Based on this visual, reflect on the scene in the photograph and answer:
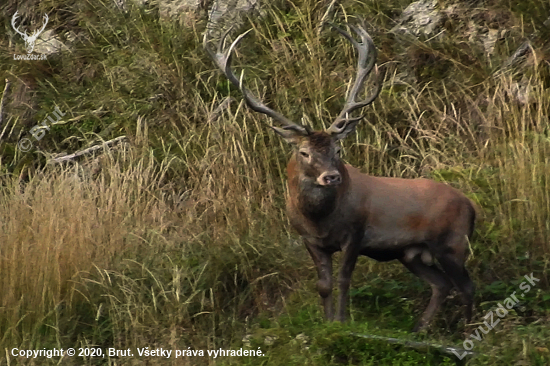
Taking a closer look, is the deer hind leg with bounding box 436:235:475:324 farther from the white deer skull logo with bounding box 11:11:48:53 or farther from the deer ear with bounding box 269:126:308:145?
the white deer skull logo with bounding box 11:11:48:53

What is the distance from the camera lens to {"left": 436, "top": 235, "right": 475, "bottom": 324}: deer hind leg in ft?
21.1

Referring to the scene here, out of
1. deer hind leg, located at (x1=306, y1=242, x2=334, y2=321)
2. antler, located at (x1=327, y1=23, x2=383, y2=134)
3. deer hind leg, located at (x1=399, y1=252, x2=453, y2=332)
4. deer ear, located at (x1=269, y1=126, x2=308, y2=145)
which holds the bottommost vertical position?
deer hind leg, located at (x1=399, y1=252, x2=453, y2=332)

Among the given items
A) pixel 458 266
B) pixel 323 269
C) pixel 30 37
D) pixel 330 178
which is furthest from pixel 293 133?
pixel 30 37

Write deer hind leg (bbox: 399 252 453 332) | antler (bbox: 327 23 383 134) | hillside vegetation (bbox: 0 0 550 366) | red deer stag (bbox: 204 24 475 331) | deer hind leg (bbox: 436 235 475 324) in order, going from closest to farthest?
red deer stag (bbox: 204 24 475 331), antler (bbox: 327 23 383 134), deer hind leg (bbox: 436 235 475 324), deer hind leg (bbox: 399 252 453 332), hillside vegetation (bbox: 0 0 550 366)

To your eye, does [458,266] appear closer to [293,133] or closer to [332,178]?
[332,178]

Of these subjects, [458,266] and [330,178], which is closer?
[330,178]

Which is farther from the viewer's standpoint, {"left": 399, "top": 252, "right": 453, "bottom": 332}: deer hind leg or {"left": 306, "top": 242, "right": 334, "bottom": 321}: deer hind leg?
{"left": 399, "top": 252, "right": 453, "bottom": 332}: deer hind leg

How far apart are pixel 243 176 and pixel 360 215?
243 centimetres

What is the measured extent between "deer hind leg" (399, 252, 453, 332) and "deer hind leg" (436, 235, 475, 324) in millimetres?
122

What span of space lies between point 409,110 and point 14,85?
4693 mm

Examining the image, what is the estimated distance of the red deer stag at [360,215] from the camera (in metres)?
6.16

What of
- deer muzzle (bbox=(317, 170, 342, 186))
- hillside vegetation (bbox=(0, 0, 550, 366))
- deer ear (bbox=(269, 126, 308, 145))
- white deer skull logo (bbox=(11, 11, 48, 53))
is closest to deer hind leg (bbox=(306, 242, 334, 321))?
hillside vegetation (bbox=(0, 0, 550, 366))

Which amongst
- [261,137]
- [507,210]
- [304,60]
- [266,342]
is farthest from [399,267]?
[304,60]

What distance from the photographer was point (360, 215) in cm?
627
